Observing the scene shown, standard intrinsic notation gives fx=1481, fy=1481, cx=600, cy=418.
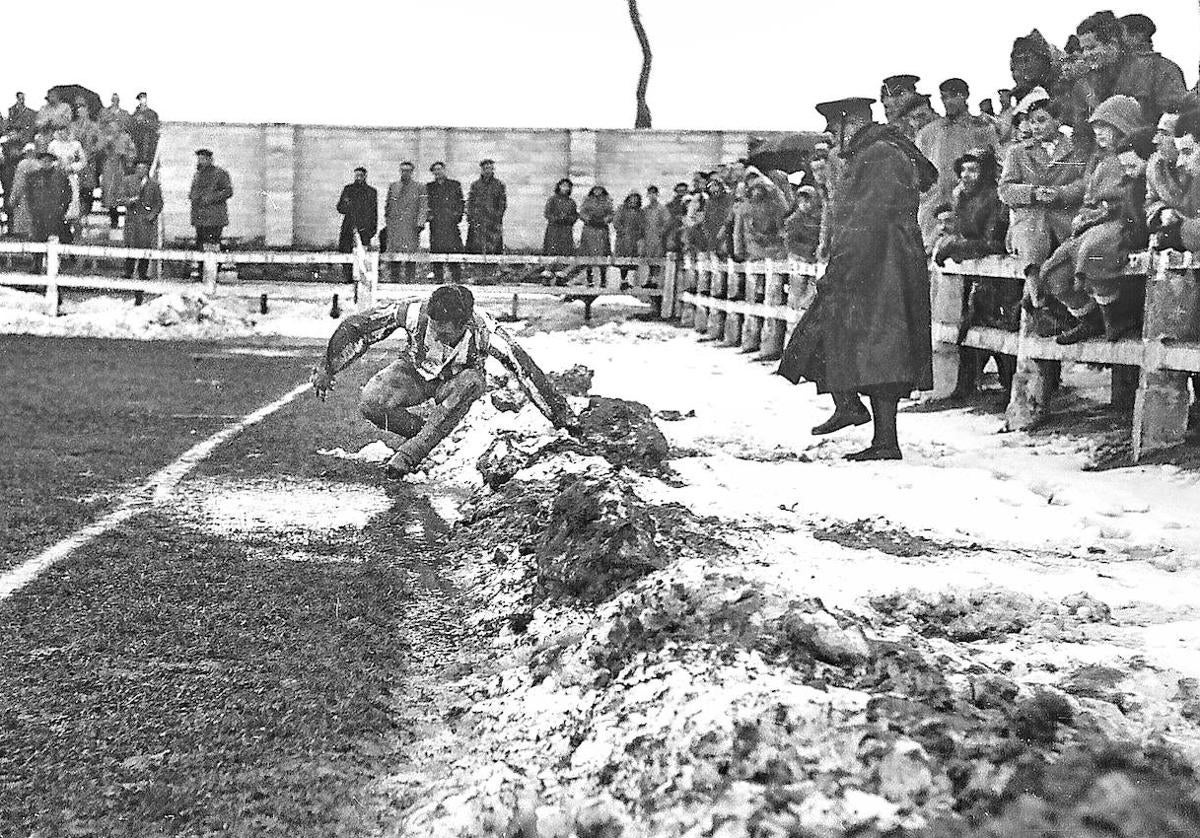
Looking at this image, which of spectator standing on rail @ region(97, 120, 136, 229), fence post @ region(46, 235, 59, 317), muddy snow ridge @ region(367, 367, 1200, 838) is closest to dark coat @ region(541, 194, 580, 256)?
spectator standing on rail @ region(97, 120, 136, 229)

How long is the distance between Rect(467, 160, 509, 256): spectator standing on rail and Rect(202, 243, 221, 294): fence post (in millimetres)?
4720

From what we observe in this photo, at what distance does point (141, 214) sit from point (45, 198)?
62.8 inches

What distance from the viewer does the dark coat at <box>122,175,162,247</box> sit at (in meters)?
25.5

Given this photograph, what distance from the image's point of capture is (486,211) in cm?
2614

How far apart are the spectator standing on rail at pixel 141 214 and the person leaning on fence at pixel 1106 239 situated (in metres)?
19.3

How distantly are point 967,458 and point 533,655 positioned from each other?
4.61 meters

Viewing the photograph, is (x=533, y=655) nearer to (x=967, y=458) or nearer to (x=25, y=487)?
(x=25, y=487)

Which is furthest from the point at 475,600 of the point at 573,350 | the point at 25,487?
the point at 573,350

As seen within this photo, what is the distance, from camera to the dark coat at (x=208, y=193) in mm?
24094

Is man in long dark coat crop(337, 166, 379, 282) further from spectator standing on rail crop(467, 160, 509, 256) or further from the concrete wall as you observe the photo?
the concrete wall

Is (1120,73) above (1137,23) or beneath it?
beneath

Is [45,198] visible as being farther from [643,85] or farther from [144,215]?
[643,85]

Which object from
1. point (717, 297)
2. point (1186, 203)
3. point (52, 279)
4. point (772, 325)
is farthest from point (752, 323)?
point (52, 279)

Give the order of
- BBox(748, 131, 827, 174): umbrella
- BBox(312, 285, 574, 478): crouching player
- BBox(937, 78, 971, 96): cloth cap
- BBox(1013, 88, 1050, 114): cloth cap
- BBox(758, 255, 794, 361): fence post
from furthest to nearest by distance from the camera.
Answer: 1. BBox(748, 131, 827, 174): umbrella
2. BBox(758, 255, 794, 361): fence post
3. BBox(937, 78, 971, 96): cloth cap
4. BBox(1013, 88, 1050, 114): cloth cap
5. BBox(312, 285, 574, 478): crouching player
